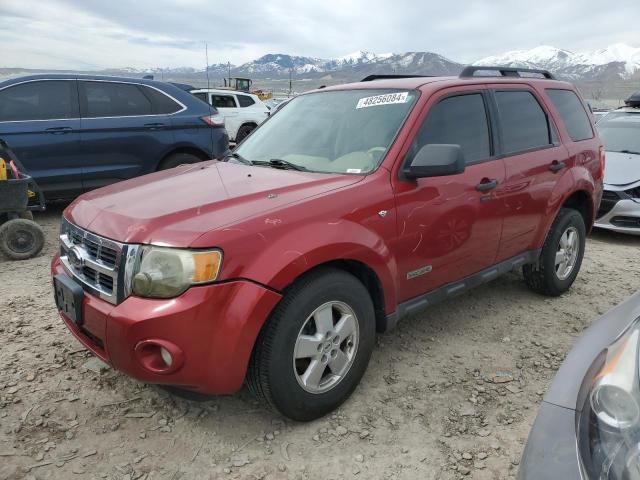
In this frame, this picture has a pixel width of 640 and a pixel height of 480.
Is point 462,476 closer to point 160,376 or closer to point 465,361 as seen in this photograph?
→ point 465,361

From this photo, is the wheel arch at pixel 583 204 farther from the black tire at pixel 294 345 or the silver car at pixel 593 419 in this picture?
the silver car at pixel 593 419

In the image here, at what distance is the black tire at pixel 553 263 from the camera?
4117 mm

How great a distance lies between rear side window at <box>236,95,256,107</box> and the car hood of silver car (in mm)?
10525

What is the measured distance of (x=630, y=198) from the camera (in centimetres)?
645

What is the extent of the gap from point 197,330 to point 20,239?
372 cm

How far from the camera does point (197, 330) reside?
217 cm

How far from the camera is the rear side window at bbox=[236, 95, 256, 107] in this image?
1530cm

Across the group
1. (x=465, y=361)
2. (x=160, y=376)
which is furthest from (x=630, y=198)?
(x=160, y=376)

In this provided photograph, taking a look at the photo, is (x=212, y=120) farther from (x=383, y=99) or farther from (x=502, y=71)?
(x=383, y=99)

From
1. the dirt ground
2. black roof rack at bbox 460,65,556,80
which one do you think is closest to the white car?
black roof rack at bbox 460,65,556,80

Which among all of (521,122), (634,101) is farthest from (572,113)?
(634,101)

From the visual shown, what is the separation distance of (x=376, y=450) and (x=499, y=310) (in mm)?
2059

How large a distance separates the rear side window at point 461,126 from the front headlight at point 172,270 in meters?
1.43

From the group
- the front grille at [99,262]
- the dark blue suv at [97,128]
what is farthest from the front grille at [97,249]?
the dark blue suv at [97,128]
